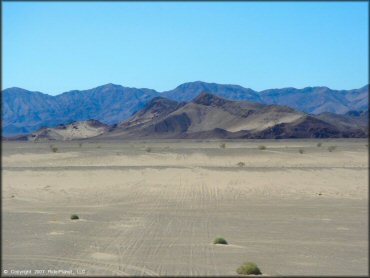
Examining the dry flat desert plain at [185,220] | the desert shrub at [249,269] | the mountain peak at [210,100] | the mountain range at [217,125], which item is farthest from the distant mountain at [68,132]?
the desert shrub at [249,269]

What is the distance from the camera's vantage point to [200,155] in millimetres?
53719

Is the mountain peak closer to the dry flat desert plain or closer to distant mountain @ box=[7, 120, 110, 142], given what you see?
distant mountain @ box=[7, 120, 110, 142]

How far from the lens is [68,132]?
124 meters

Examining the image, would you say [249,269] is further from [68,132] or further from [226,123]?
[226,123]

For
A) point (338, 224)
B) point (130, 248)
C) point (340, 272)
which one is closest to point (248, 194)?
point (338, 224)

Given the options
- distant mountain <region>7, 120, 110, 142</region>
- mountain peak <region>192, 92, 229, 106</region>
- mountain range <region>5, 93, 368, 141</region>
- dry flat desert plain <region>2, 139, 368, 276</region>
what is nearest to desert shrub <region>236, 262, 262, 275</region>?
dry flat desert plain <region>2, 139, 368, 276</region>

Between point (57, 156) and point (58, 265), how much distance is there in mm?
40005

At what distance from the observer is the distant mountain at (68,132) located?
11550 cm

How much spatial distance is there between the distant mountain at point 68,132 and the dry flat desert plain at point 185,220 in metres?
78.1

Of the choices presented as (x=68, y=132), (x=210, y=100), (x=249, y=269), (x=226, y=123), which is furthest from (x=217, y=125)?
(x=249, y=269)

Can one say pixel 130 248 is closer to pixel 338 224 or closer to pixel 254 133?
pixel 338 224

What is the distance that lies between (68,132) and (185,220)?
348 feet

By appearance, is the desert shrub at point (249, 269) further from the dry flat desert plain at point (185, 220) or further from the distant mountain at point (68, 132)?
the distant mountain at point (68, 132)

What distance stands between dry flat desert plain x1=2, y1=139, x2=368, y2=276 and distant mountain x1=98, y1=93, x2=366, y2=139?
6578cm
